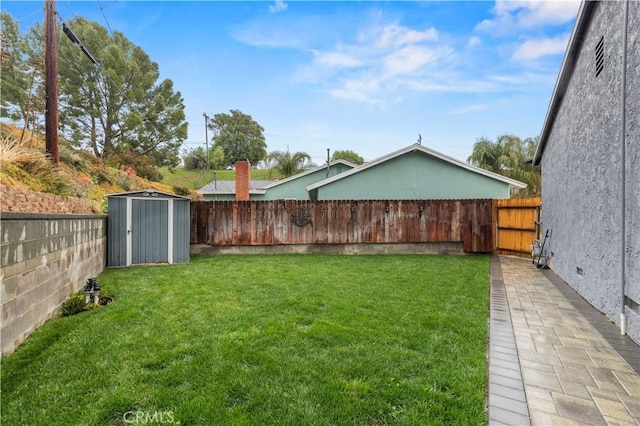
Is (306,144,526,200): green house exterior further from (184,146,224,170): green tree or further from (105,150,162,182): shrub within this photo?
(184,146,224,170): green tree

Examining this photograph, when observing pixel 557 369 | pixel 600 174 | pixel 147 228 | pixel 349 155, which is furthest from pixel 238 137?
pixel 557 369

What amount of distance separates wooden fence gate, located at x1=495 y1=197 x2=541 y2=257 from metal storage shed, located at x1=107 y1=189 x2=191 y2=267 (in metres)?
9.62

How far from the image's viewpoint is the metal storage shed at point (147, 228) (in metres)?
7.15

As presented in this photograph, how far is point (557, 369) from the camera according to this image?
2.69 m

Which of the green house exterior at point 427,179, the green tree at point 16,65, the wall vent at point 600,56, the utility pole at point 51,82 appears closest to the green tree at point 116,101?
the green tree at point 16,65

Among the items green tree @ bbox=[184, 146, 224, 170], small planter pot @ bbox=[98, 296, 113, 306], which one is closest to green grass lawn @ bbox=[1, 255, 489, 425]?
small planter pot @ bbox=[98, 296, 113, 306]

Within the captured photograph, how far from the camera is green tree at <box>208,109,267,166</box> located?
43125 mm

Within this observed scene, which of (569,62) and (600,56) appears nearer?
(600,56)

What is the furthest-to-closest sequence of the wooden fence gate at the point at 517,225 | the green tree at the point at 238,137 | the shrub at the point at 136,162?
1. the green tree at the point at 238,137
2. the shrub at the point at 136,162
3. the wooden fence gate at the point at 517,225

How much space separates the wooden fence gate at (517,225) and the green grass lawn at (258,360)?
531cm

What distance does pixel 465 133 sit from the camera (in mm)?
23094

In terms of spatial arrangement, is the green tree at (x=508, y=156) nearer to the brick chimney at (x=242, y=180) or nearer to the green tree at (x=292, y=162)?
the green tree at (x=292, y=162)

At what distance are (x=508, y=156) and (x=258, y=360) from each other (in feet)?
79.1

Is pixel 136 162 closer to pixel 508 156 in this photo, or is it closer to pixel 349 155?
pixel 508 156
